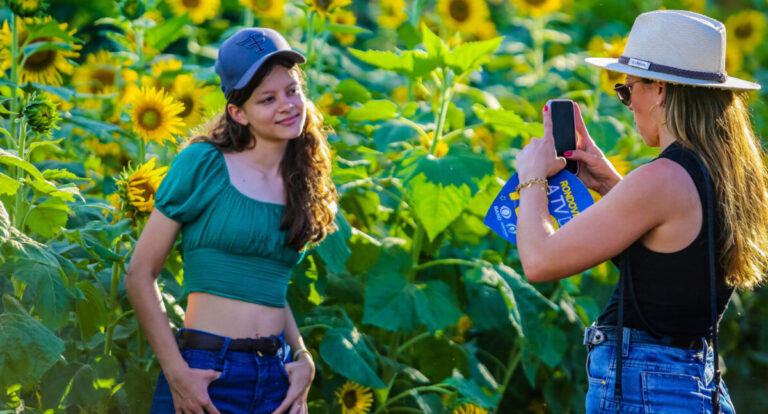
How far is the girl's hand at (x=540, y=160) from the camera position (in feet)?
7.07

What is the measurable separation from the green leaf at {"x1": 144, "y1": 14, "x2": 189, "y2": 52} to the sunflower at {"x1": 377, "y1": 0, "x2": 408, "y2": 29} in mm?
1298

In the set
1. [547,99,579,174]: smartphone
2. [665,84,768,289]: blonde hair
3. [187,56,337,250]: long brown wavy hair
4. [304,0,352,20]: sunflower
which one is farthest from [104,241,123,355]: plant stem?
[665,84,768,289]: blonde hair

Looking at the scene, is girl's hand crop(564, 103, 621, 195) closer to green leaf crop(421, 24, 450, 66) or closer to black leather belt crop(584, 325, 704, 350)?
black leather belt crop(584, 325, 704, 350)

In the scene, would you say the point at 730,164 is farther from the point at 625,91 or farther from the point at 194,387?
the point at 194,387

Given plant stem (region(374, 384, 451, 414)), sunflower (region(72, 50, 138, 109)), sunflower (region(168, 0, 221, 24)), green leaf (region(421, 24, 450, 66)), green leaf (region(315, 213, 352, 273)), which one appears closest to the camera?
green leaf (region(315, 213, 352, 273))

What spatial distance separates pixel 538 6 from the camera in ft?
16.2

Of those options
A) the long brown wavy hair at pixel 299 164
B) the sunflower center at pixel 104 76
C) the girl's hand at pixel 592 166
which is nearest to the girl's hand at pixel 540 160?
the girl's hand at pixel 592 166

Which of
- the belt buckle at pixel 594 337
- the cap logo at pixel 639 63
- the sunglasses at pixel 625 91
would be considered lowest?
the belt buckle at pixel 594 337

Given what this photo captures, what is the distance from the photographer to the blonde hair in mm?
2035

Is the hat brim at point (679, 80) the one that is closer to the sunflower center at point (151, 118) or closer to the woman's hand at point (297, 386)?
the woman's hand at point (297, 386)

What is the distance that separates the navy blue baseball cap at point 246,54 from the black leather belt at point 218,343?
23.6 inches

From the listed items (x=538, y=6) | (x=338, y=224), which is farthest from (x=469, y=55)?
(x=538, y=6)

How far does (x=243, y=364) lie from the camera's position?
7.30 ft

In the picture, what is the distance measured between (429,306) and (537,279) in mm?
1190
